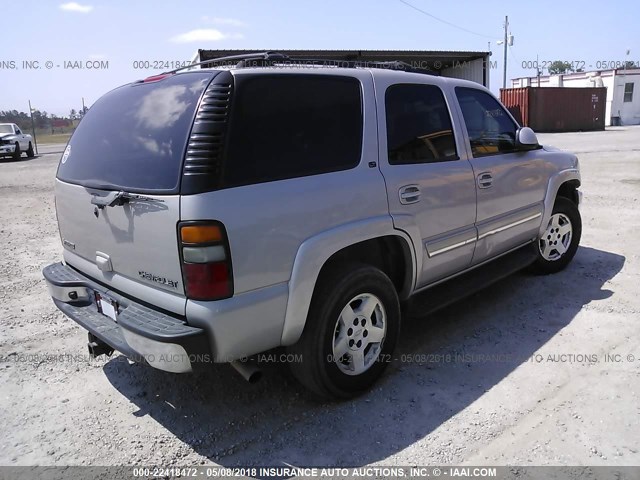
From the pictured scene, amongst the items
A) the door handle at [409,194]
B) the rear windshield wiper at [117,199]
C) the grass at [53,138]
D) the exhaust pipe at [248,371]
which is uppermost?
the grass at [53,138]

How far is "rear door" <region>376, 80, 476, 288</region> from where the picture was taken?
3246 millimetres

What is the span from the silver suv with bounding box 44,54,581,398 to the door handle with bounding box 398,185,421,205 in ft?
0.04

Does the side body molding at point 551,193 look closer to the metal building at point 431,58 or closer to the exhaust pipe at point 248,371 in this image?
the exhaust pipe at point 248,371

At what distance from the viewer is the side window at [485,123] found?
3.98 metres

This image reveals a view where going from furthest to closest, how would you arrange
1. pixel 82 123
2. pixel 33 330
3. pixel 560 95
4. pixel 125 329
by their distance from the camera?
pixel 560 95 < pixel 33 330 < pixel 82 123 < pixel 125 329

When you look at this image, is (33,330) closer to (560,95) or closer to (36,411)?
(36,411)

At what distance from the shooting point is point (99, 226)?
2.90 meters

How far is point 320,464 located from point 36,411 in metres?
1.88

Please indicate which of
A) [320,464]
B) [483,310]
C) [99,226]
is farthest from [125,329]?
[483,310]

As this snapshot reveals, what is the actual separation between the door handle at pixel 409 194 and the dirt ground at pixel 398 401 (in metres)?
1.20

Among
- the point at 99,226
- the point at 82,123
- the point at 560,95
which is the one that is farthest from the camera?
the point at 560,95

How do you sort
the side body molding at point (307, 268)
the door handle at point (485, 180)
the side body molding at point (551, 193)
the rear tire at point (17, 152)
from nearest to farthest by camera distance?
the side body molding at point (307, 268) → the door handle at point (485, 180) → the side body molding at point (551, 193) → the rear tire at point (17, 152)

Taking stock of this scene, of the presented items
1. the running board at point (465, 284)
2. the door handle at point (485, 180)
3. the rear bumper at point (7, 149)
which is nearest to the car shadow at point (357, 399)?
the running board at point (465, 284)

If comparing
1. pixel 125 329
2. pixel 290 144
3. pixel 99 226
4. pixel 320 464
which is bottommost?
pixel 320 464
